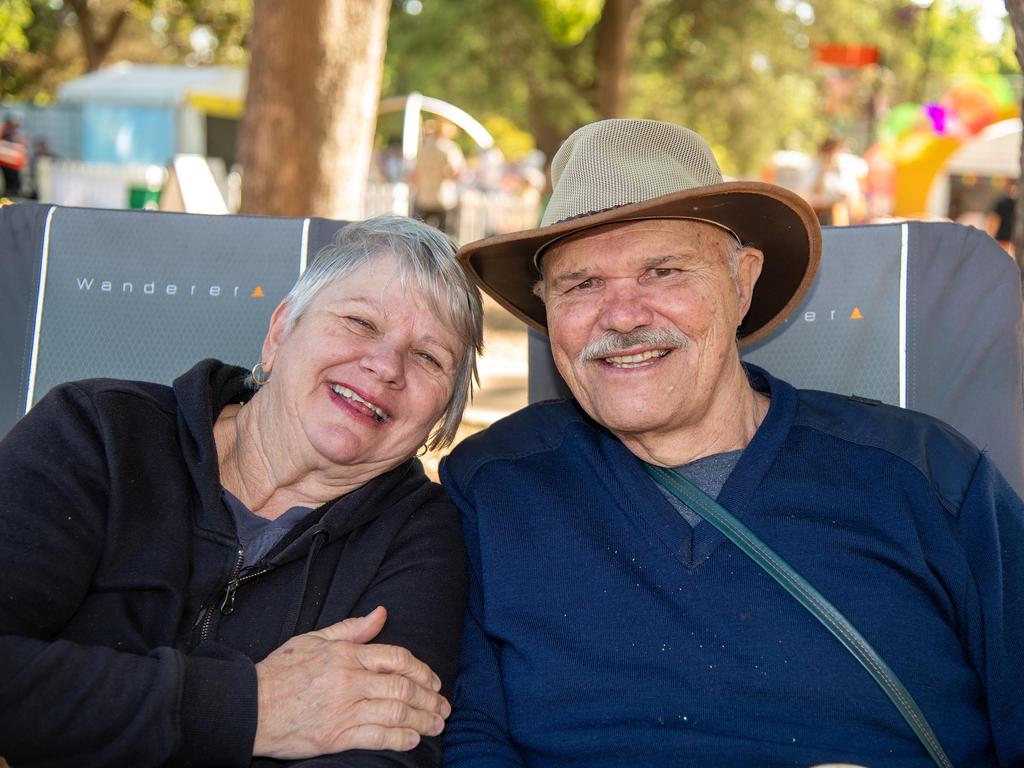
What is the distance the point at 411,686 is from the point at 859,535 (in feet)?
3.24

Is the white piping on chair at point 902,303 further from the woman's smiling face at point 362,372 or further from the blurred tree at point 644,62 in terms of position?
the blurred tree at point 644,62

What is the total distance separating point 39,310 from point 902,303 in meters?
2.45

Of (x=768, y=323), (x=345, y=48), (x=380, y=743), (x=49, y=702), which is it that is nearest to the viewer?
(x=49, y=702)

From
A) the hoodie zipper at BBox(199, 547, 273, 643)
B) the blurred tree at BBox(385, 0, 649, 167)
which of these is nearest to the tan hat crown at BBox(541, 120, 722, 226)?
the hoodie zipper at BBox(199, 547, 273, 643)

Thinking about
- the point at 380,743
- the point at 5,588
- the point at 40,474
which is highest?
the point at 40,474

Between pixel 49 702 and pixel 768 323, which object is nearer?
pixel 49 702

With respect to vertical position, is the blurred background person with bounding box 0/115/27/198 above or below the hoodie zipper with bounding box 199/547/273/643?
below

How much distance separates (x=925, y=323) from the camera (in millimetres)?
3035

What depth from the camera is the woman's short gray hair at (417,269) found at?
2.57 m

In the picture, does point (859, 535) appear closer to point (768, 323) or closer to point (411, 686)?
point (768, 323)

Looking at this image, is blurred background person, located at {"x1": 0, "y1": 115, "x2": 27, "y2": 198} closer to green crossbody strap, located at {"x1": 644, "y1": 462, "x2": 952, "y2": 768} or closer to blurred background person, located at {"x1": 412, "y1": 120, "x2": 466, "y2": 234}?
blurred background person, located at {"x1": 412, "y1": 120, "x2": 466, "y2": 234}

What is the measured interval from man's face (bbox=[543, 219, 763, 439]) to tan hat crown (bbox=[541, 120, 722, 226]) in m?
0.07

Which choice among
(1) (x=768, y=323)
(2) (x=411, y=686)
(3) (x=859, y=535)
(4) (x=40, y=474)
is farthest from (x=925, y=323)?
(4) (x=40, y=474)

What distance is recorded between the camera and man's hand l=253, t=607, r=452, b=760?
2.04m
